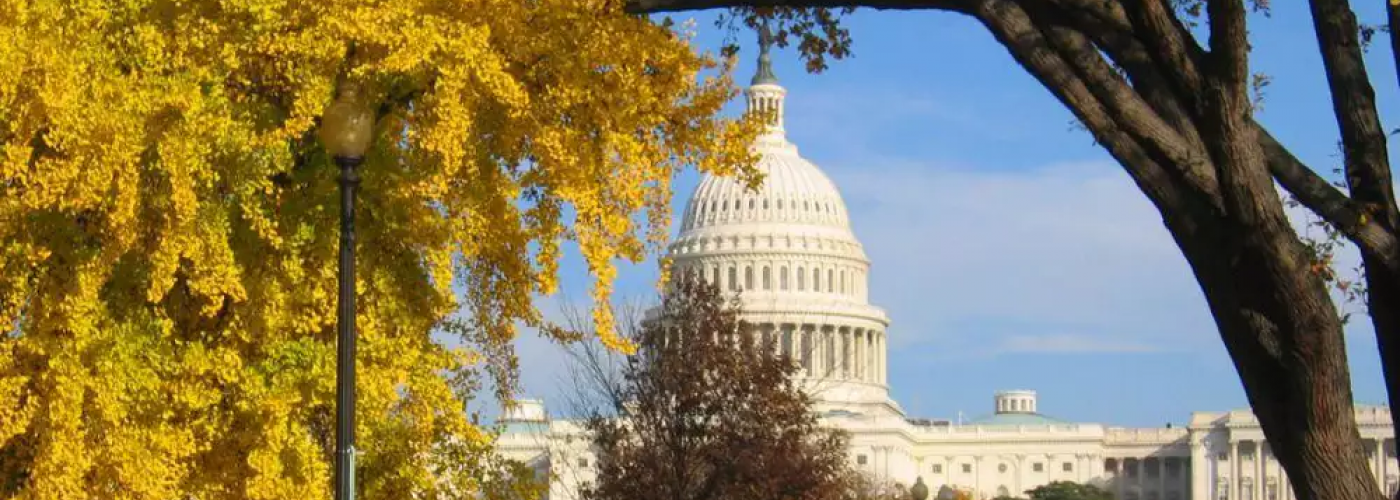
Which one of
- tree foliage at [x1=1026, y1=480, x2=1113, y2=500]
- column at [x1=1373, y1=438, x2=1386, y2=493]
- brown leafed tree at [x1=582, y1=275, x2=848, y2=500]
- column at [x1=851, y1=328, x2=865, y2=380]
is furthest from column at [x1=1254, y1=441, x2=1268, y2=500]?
brown leafed tree at [x1=582, y1=275, x2=848, y2=500]

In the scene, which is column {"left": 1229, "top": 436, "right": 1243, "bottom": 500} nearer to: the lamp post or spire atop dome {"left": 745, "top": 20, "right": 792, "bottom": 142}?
spire atop dome {"left": 745, "top": 20, "right": 792, "bottom": 142}

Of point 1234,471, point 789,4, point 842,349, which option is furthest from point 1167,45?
point 1234,471

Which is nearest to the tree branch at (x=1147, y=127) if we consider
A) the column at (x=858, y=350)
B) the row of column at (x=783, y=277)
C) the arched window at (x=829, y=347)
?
the arched window at (x=829, y=347)

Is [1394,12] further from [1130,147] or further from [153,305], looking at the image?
[153,305]

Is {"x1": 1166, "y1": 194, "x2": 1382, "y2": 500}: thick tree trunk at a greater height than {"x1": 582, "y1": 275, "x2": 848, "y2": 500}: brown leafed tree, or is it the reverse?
{"x1": 582, "y1": 275, "x2": 848, "y2": 500}: brown leafed tree

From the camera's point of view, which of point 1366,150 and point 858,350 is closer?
point 1366,150

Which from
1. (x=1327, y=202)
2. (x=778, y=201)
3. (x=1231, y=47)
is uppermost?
(x=778, y=201)

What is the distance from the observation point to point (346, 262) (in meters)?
16.7

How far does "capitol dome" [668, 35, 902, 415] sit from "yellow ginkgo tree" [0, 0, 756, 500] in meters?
157

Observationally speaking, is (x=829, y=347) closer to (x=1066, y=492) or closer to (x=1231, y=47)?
(x=1066, y=492)

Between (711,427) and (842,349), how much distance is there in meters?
140

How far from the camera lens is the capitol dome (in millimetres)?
182500

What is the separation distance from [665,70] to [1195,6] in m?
5.72

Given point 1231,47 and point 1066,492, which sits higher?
point 1066,492
